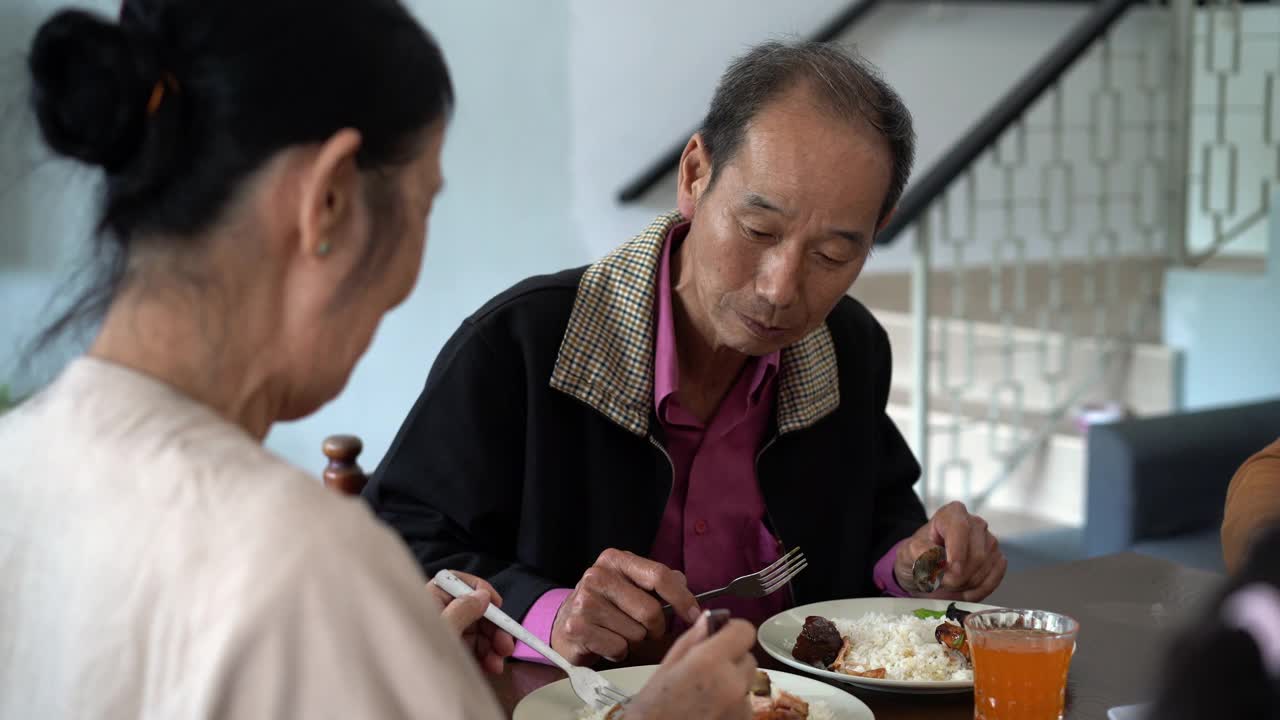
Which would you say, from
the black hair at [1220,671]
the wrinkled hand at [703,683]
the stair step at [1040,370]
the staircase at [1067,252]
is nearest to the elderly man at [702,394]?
the wrinkled hand at [703,683]

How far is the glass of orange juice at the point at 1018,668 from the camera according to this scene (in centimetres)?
110

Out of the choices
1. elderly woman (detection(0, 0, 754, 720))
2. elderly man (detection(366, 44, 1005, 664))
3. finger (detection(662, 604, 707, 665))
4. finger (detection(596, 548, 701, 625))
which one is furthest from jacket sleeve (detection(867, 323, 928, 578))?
elderly woman (detection(0, 0, 754, 720))

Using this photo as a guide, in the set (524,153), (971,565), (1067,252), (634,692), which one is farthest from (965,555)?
(1067,252)

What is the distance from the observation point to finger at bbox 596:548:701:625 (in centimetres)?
126

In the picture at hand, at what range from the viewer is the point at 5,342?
3.47 meters

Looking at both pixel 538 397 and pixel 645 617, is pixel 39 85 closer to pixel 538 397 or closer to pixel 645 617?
pixel 645 617

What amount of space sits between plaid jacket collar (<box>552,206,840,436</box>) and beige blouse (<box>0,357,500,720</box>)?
0.85 m

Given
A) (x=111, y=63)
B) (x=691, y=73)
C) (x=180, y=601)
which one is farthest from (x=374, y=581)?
(x=691, y=73)

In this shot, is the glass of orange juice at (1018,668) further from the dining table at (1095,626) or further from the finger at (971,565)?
the finger at (971,565)

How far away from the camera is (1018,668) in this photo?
1.10m

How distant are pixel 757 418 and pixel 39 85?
1.07 meters

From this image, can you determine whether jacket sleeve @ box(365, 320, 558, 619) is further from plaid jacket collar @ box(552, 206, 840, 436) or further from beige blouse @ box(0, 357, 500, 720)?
beige blouse @ box(0, 357, 500, 720)

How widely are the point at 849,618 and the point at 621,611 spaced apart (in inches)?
10.9

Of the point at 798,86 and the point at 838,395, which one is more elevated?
the point at 798,86
